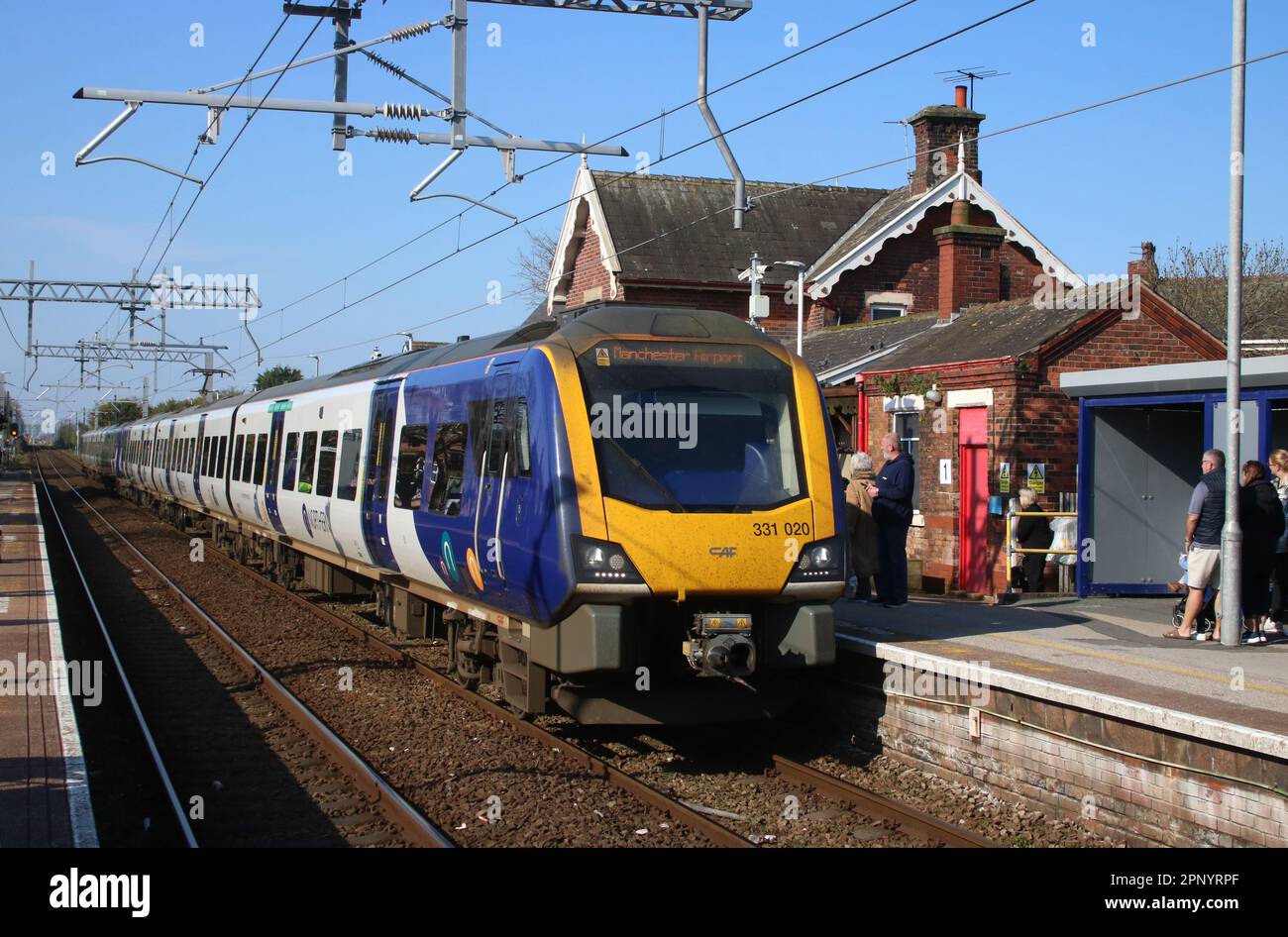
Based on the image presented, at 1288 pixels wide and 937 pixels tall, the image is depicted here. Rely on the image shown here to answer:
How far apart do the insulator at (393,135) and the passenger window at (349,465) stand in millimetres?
3090

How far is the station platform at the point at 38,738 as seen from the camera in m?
6.54

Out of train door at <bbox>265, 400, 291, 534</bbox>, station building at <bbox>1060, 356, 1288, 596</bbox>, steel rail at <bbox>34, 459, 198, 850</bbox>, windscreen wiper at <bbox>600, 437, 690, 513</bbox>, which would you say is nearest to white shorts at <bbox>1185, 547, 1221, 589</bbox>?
station building at <bbox>1060, 356, 1288, 596</bbox>

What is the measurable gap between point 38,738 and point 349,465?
5296 millimetres

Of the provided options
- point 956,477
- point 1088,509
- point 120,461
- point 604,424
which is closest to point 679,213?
point 956,477

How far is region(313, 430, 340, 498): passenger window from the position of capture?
1409 centimetres

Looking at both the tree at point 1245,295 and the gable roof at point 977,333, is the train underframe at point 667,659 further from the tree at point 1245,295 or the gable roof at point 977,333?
the tree at point 1245,295

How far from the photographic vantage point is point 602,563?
7.75 m

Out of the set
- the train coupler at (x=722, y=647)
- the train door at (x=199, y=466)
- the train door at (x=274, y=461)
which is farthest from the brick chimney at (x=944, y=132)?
the train coupler at (x=722, y=647)

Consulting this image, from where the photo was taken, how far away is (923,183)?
2728cm

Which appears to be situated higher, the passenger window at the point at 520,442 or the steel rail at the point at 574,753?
the passenger window at the point at 520,442

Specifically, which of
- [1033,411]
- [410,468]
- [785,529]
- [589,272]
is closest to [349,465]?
[410,468]

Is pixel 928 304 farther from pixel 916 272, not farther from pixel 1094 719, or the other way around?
pixel 1094 719
